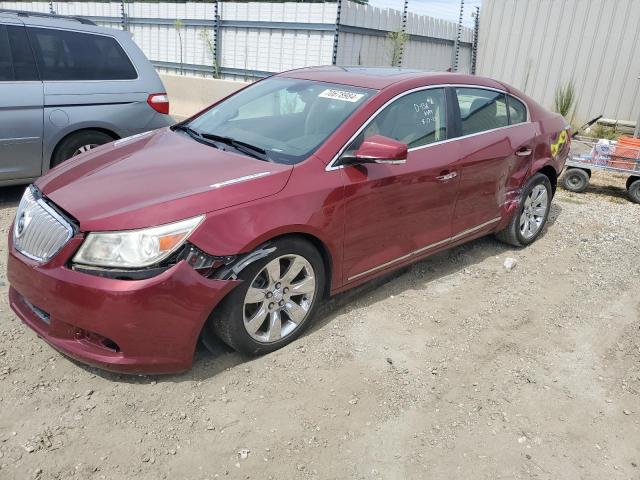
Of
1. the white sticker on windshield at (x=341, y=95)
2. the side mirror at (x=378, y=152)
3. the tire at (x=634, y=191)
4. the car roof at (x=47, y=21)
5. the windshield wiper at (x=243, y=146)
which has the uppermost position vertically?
Result: the car roof at (x=47, y=21)

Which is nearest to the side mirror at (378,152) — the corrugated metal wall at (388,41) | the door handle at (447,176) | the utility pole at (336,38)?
the door handle at (447,176)

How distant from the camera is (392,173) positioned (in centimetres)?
366

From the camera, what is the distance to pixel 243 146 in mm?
3557

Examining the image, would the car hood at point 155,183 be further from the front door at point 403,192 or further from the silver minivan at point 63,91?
the silver minivan at point 63,91

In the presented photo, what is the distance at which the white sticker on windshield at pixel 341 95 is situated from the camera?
147 inches

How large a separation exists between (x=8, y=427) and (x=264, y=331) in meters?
1.36

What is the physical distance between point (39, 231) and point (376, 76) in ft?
8.06

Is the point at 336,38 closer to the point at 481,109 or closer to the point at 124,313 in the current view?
the point at 481,109

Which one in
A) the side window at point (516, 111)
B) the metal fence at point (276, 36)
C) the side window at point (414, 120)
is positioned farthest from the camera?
the metal fence at point (276, 36)

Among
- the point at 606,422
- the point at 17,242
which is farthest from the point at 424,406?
the point at 17,242

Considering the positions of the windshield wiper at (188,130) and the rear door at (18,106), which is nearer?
the windshield wiper at (188,130)

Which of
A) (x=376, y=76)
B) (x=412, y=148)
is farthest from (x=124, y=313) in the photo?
(x=376, y=76)

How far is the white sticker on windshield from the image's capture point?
3736mm

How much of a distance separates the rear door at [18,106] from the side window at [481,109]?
3.87m
